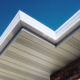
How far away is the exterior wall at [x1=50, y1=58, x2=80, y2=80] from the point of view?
3.22m

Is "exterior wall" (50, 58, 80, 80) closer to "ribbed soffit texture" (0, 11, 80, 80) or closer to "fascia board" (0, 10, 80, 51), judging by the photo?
"ribbed soffit texture" (0, 11, 80, 80)

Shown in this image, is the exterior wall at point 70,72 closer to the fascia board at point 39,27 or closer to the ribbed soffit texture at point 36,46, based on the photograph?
the ribbed soffit texture at point 36,46

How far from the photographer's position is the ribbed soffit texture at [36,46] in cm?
267

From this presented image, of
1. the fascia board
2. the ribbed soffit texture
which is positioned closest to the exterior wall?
the ribbed soffit texture

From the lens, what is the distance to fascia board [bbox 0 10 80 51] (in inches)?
102

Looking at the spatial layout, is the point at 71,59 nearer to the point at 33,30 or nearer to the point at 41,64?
the point at 41,64

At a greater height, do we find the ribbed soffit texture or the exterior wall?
the ribbed soffit texture

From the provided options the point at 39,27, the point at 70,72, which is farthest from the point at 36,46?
the point at 70,72

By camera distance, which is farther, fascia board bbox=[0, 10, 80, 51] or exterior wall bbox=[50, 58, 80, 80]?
exterior wall bbox=[50, 58, 80, 80]

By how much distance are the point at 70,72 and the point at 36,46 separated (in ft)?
3.17

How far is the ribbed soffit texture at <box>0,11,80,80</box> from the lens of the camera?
2.67 meters

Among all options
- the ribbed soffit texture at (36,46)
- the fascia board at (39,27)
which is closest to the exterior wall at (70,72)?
the ribbed soffit texture at (36,46)

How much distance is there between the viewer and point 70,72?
3.36 meters

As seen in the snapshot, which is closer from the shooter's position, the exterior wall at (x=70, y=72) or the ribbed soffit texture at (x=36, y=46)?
the ribbed soffit texture at (x=36, y=46)
